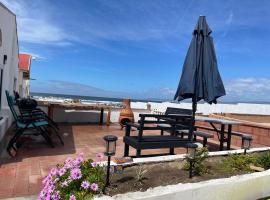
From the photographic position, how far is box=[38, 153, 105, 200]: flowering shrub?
250 centimetres

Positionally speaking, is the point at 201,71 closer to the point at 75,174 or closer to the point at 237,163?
the point at 237,163

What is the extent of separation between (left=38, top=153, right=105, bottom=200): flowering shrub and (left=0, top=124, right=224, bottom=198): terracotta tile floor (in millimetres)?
684

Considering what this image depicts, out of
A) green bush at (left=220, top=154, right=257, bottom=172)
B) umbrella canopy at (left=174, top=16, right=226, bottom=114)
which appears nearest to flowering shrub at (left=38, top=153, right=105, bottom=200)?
green bush at (left=220, top=154, right=257, bottom=172)

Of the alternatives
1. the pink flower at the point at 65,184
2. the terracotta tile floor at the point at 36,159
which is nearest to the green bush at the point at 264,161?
the terracotta tile floor at the point at 36,159

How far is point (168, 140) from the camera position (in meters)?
4.24

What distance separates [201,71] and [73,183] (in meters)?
3.38

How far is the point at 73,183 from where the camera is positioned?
2590 mm

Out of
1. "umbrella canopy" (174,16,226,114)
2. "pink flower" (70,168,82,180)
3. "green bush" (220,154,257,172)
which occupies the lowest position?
"green bush" (220,154,257,172)

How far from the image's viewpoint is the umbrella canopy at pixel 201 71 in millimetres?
5074

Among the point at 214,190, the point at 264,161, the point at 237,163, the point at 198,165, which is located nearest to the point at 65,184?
the point at 214,190

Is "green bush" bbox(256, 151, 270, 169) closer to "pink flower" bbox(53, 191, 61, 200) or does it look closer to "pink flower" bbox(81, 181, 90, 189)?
"pink flower" bbox(81, 181, 90, 189)

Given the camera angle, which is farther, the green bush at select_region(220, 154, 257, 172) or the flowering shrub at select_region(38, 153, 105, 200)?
the green bush at select_region(220, 154, 257, 172)

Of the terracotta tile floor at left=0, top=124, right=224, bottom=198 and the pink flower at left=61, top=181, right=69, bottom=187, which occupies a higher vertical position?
the pink flower at left=61, top=181, right=69, bottom=187

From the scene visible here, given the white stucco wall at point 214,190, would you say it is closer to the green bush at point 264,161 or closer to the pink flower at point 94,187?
the pink flower at point 94,187
